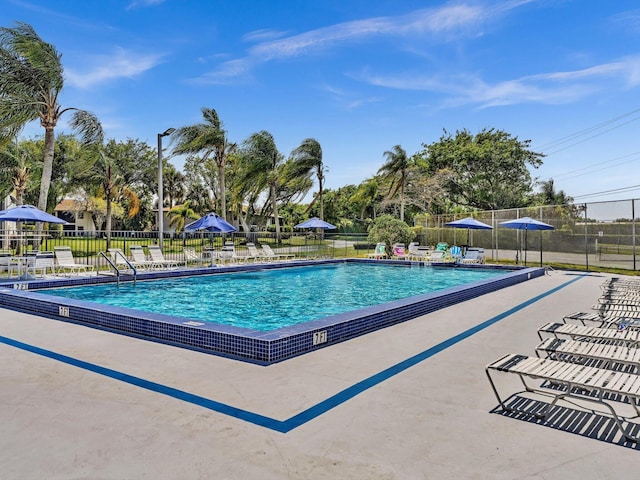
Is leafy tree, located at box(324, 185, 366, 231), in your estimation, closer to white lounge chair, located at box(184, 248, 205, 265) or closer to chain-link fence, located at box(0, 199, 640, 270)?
chain-link fence, located at box(0, 199, 640, 270)

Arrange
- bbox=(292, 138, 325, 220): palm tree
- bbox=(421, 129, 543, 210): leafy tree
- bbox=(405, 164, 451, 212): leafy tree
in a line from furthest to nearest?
1. bbox=(405, 164, 451, 212): leafy tree
2. bbox=(421, 129, 543, 210): leafy tree
3. bbox=(292, 138, 325, 220): palm tree

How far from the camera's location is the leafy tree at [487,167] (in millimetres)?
36344

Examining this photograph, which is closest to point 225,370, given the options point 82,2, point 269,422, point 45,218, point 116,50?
point 269,422

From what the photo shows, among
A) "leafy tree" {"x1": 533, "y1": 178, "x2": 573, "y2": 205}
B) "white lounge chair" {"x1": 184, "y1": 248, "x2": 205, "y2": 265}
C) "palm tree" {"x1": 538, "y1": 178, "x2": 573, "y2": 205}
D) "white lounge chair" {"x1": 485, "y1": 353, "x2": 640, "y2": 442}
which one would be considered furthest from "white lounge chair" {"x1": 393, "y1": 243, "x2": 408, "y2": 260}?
"palm tree" {"x1": 538, "y1": 178, "x2": 573, "y2": 205}

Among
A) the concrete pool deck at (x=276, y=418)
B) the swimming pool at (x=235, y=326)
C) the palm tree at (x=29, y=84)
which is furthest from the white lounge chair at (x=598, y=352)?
the palm tree at (x=29, y=84)

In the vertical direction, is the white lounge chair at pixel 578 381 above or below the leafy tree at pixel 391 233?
below

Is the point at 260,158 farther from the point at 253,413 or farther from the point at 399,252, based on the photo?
the point at 253,413

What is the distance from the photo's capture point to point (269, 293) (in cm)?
1179

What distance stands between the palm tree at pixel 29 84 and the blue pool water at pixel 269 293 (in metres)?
7.60

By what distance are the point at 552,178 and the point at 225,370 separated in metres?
51.8

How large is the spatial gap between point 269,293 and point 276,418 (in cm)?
839

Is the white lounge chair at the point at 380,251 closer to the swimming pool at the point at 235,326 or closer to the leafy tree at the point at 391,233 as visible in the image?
the leafy tree at the point at 391,233

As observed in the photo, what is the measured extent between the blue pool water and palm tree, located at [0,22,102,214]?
24.9 ft

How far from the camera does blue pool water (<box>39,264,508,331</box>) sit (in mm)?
9055
